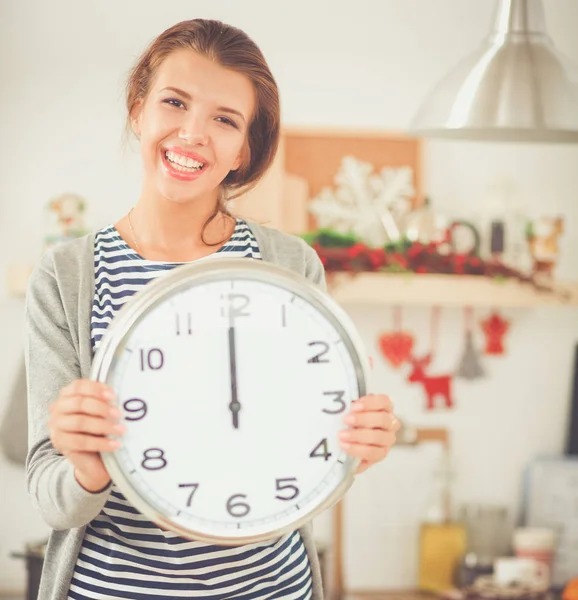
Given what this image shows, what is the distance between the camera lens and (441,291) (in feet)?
10.4

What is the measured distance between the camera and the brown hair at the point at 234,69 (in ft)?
3.49

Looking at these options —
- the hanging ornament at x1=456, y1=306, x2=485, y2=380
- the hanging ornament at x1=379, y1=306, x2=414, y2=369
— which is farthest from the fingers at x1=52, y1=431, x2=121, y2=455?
the hanging ornament at x1=456, y1=306, x2=485, y2=380

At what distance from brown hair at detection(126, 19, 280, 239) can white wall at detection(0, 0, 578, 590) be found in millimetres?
1949

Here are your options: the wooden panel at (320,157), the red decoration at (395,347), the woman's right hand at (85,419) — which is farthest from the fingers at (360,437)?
the red decoration at (395,347)

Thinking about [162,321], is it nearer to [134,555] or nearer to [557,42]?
[134,555]

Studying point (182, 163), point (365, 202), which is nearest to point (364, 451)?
point (182, 163)

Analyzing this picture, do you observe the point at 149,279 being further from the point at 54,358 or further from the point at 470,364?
the point at 470,364

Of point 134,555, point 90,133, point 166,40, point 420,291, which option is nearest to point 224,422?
point 134,555

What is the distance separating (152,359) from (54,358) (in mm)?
181

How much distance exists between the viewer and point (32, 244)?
3.24m

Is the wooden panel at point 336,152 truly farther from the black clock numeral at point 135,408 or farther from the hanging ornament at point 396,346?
the black clock numeral at point 135,408

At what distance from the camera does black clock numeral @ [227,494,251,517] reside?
3.01 ft

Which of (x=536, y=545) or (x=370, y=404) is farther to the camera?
(x=536, y=545)

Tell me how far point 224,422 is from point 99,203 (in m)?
2.43
